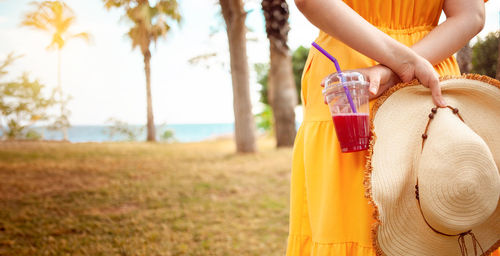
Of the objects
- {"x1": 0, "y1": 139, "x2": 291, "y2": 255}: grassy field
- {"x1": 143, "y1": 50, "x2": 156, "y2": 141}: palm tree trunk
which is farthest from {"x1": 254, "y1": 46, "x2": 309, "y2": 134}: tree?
{"x1": 0, "y1": 139, "x2": 291, "y2": 255}: grassy field

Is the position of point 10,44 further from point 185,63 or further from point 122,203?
point 185,63

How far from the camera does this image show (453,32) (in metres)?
0.98

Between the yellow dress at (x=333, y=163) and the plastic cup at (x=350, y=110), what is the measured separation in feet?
0.31

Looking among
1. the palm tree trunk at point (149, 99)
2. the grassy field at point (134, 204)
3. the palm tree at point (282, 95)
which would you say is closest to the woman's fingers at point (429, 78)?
the grassy field at point (134, 204)

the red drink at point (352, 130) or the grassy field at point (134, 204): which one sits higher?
the red drink at point (352, 130)

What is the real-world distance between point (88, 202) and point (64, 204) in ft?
0.75

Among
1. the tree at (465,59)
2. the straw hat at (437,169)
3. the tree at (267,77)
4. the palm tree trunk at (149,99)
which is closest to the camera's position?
the straw hat at (437,169)

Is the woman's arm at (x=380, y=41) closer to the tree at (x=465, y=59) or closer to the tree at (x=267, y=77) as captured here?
the tree at (x=465, y=59)

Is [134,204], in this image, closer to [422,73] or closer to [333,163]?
[333,163]

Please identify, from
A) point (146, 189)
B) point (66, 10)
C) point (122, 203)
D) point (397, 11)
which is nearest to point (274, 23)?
point (66, 10)

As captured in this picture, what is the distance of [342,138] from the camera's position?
872mm

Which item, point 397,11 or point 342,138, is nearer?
point 342,138

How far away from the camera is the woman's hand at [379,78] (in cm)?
87

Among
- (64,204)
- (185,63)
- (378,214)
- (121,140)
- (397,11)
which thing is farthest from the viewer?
(185,63)
